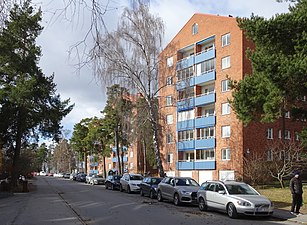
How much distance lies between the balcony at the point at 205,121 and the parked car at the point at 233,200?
29.3 m

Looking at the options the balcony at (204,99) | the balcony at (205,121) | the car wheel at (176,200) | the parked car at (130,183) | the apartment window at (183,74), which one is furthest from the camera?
the balcony at (204,99)

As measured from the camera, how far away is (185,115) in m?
53.4

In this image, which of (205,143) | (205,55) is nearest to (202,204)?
(205,143)

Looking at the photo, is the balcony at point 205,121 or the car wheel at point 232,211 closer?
the car wheel at point 232,211

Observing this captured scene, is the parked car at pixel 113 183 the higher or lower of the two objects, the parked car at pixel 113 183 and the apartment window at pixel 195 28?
the lower

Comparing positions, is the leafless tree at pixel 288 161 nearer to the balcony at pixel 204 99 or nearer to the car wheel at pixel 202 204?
the balcony at pixel 204 99

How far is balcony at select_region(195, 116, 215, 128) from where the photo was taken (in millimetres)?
48278

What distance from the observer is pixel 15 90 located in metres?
32.5

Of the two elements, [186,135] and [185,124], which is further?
[186,135]

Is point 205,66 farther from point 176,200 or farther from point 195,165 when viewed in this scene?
point 176,200

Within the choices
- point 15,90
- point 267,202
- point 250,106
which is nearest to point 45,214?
point 267,202

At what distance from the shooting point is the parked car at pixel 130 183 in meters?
33.2

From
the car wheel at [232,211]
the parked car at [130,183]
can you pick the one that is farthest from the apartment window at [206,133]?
the car wheel at [232,211]

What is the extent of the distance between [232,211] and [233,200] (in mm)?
438
